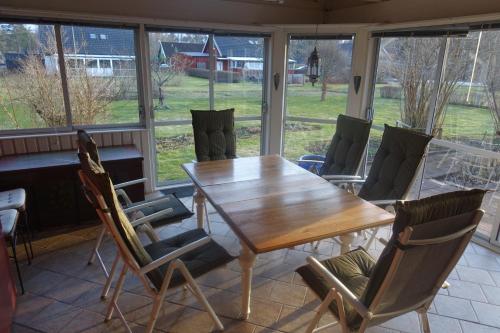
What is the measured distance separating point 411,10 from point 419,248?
9.84 feet

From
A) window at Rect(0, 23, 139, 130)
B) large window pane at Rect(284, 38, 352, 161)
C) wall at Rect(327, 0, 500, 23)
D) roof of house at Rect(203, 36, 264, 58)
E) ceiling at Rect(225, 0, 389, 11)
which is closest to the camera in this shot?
wall at Rect(327, 0, 500, 23)

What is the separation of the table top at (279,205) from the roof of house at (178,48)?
1735mm

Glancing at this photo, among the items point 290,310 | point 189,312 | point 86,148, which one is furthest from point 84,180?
point 290,310

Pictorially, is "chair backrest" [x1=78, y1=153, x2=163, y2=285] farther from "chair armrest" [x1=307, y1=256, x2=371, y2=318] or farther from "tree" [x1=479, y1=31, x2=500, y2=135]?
"tree" [x1=479, y1=31, x2=500, y2=135]

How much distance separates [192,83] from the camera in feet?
14.1

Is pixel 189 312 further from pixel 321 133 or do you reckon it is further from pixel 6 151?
pixel 321 133

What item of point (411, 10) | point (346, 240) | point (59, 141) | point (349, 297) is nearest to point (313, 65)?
point (346, 240)

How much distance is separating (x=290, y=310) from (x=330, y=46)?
333cm

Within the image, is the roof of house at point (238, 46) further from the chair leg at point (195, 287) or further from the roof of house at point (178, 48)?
the chair leg at point (195, 287)

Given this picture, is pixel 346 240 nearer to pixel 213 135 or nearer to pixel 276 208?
pixel 276 208

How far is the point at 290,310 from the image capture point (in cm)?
233

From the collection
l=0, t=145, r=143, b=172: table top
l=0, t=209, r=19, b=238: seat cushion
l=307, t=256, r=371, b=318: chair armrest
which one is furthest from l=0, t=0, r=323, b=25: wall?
l=307, t=256, r=371, b=318: chair armrest

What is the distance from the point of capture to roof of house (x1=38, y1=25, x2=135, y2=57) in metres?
3.52

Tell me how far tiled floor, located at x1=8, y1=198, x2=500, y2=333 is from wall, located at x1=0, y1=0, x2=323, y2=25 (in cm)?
233
